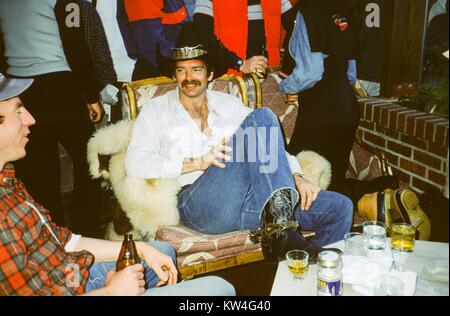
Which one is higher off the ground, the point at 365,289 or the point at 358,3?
the point at 358,3

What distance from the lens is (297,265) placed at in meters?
1.44

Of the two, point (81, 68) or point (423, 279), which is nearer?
point (423, 279)

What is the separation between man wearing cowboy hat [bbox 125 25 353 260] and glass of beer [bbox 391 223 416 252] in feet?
0.96

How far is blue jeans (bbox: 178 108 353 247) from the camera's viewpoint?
6.33ft

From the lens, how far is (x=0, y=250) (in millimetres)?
1206

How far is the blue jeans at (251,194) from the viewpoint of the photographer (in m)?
1.93

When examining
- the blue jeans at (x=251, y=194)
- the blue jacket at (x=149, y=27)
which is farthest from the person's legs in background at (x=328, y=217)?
the blue jacket at (x=149, y=27)

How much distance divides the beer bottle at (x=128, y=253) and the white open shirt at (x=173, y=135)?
0.61 metres

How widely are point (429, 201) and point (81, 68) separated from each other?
2167mm

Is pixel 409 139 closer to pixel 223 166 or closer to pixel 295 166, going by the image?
pixel 295 166

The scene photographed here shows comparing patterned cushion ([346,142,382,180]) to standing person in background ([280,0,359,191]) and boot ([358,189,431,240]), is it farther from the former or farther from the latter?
boot ([358,189,431,240])

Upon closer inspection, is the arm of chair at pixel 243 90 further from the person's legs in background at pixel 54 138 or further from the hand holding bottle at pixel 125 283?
the hand holding bottle at pixel 125 283
